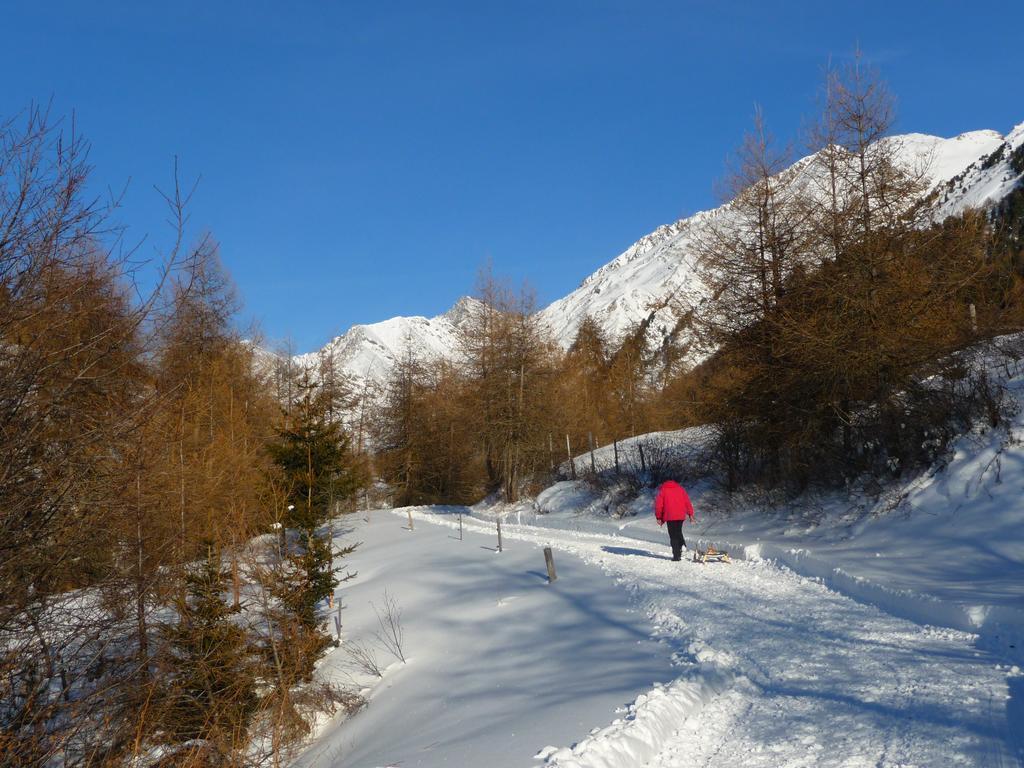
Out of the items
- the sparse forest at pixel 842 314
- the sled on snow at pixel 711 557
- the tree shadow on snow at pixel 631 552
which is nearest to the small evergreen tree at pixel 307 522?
the tree shadow on snow at pixel 631 552

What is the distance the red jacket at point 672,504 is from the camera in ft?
53.8

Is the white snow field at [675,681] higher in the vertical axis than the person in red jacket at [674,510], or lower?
lower

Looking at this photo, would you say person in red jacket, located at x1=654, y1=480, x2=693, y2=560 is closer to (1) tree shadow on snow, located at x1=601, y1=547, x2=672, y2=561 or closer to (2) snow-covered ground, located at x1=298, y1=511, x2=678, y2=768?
(1) tree shadow on snow, located at x1=601, y1=547, x2=672, y2=561

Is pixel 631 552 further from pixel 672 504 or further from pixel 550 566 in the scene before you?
pixel 550 566

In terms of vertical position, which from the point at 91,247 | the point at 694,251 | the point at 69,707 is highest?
the point at 694,251

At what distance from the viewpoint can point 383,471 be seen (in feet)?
175

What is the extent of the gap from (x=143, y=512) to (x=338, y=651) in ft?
39.9

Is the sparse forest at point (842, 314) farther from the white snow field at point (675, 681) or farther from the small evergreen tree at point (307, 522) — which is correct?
the small evergreen tree at point (307, 522)

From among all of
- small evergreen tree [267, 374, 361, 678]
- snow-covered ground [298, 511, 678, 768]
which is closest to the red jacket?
snow-covered ground [298, 511, 678, 768]

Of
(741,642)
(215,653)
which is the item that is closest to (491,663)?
(215,653)

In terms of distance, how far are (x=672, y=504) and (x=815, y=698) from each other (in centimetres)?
926

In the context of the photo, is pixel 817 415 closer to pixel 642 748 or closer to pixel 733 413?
pixel 733 413

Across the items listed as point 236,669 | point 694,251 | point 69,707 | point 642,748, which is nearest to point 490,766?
point 642,748

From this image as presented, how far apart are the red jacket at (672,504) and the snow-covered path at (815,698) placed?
5013 millimetres
